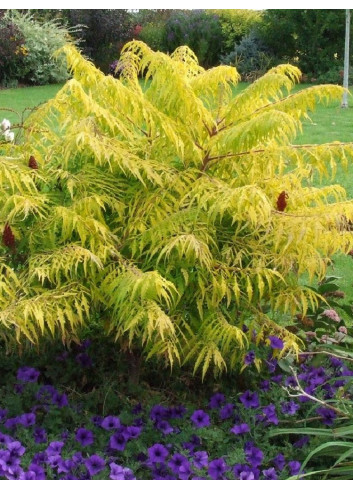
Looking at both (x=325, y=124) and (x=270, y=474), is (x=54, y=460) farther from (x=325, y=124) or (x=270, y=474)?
(x=325, y=124)

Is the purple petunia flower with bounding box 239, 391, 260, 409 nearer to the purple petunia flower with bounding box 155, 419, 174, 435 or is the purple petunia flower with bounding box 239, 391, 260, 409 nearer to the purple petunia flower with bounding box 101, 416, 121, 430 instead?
the purple petunia flower with bounding box 155, 419, 174, 435

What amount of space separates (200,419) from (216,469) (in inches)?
12.9

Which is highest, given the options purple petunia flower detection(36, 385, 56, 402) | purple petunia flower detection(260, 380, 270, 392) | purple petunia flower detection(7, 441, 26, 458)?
purple petunia flower detection(7, 441, 26, 458)

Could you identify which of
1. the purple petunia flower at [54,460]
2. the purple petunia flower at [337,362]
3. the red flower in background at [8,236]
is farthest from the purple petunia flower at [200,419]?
the red flower in background at [8,236]

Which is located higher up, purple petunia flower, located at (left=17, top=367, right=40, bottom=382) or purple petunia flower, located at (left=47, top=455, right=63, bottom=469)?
purple petunia flower, located at (left=47, top=455, right=63, bottom=469)

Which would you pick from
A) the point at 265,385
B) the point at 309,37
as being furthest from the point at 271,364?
the point at 309,37

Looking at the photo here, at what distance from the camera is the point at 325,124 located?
10633 millimetres

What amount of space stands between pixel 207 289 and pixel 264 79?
35.7 inches

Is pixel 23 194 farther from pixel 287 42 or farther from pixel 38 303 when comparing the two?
pixel 287 42

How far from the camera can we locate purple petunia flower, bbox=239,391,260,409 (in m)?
3.10

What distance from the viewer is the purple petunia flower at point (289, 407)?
10.0ft

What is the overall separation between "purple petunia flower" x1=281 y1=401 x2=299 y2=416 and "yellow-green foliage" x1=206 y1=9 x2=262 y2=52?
15165 millimetres

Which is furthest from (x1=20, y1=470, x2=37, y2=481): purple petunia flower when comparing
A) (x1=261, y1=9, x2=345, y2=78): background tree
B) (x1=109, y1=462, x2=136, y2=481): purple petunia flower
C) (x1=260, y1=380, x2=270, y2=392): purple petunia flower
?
(x1=261, y1=9, x2=345, y2=78): background tree
